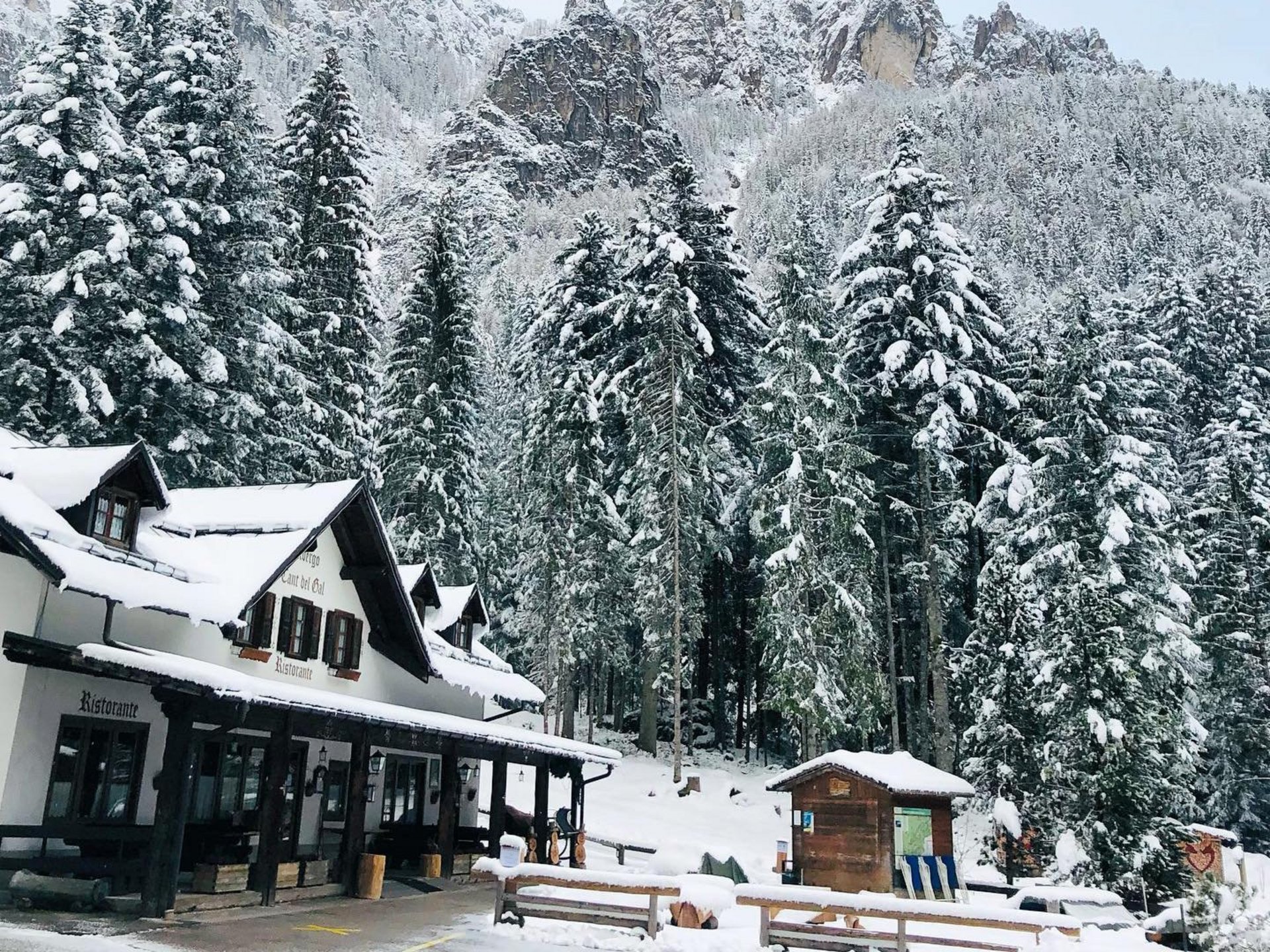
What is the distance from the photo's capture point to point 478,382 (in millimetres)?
43719

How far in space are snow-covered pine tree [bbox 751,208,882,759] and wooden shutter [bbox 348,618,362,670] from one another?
14.3 metres

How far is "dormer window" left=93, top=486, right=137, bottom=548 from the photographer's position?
16.3 m

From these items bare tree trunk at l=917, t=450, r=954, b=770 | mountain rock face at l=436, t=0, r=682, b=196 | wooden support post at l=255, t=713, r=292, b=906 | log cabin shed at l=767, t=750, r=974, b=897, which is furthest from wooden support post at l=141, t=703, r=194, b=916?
mountain rock face at l=436, t=0, r=682, b=196

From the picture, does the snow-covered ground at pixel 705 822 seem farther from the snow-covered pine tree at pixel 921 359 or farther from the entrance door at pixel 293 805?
the snow-covered pine tree at pixel 921 359

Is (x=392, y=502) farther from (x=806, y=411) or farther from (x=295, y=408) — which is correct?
(x=806, y=411)

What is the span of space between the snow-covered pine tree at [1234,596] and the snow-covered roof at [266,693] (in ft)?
88.2

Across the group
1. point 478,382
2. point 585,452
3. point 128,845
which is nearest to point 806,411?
point 585,452

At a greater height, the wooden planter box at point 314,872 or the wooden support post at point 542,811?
the wooden support post at point 542,811

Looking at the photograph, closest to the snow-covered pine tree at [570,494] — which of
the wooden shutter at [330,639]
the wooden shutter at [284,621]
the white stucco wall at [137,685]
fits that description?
the white stucco wall at [137,685]

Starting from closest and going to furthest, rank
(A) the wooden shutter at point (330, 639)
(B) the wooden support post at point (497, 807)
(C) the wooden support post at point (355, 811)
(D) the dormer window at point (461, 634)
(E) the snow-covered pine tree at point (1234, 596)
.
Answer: (C) the wooden support post at point (355, 811)
(A) the wooden shutter at point (330, 639)
(B) the wooden support post at point (497, 807)
(D) the dormer window at point (461, 634)
(E) the snow-covered pine tree at point (1234, 596)

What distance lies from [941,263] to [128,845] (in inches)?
1162

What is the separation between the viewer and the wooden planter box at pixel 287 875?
17.4m

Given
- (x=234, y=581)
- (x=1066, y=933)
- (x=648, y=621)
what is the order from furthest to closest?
(x=648, y=621) → (x=234, y=581) → (x=1066, y=933)

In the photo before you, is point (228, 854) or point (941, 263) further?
point (941, 263)
